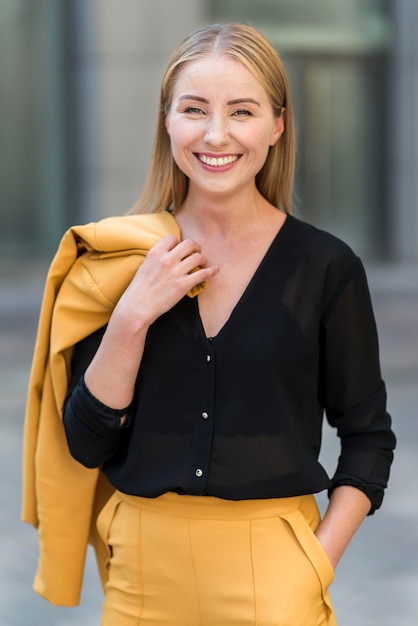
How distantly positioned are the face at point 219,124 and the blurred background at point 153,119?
7276 mm

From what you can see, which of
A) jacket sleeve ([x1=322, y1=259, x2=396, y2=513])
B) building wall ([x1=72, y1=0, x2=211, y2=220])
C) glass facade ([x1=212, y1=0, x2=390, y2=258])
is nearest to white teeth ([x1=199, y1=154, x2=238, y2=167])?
jacket sleeve ([x1=322, y1=259, x2=396, y2=513])

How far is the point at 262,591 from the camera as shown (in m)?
2.08

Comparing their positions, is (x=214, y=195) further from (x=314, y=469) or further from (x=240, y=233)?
(x=314, y=469)

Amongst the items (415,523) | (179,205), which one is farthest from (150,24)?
(179,205)

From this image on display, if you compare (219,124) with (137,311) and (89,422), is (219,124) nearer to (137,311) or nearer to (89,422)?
(137,311)

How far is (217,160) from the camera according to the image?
6.97 ft

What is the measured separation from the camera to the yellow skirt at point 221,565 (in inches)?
82.0

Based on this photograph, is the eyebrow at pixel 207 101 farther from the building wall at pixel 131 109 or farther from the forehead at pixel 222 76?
the building wall at pixel 131 109

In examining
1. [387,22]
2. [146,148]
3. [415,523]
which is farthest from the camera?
[387,22]

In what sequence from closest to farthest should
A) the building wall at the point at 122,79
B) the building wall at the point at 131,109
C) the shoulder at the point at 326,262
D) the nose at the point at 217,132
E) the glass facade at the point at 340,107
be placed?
the nose at the point at 217,132 < the shoulder at the point at 326,262 < the building wall at the point at 122,79 < the building wall at the point at 131,109 < the glass facade at the point at 340,107

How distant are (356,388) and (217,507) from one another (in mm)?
376

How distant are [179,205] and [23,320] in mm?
8284

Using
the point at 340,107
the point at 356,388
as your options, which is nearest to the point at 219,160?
the point at 356,388

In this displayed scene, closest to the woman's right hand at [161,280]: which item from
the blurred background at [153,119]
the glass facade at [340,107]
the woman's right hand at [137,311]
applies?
the woman's right hand at [137,311]
